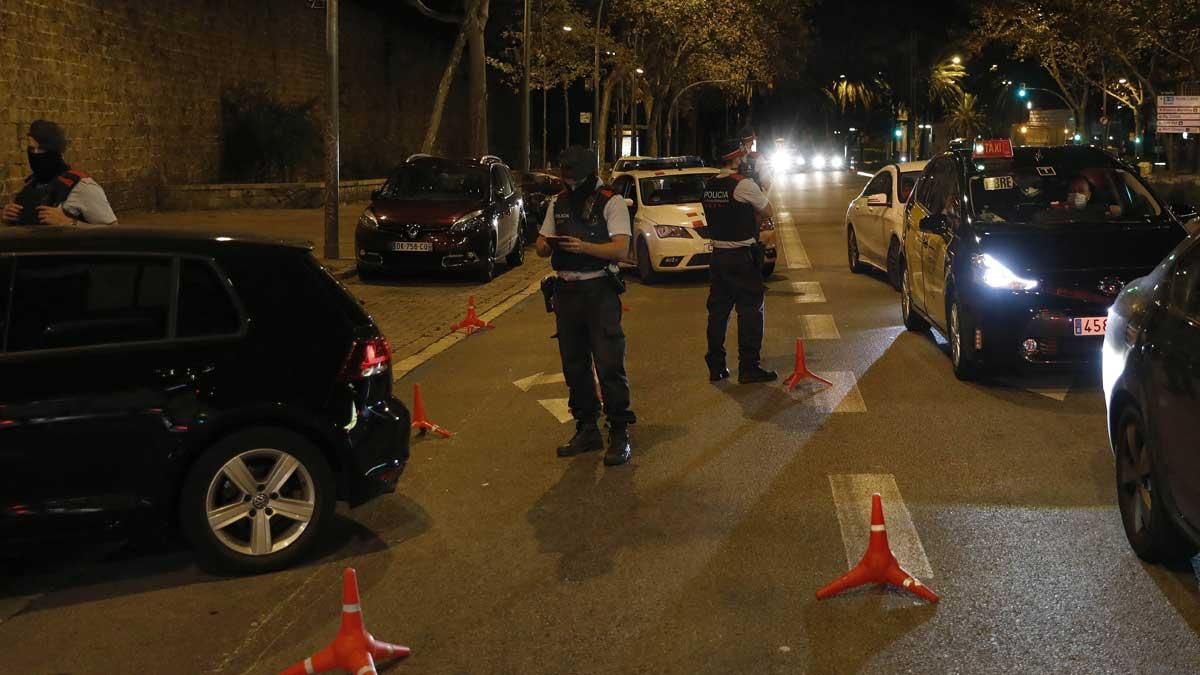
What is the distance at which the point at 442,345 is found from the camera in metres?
12.6

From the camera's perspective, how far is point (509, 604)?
17.3ft

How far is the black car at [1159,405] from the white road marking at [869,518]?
902mm

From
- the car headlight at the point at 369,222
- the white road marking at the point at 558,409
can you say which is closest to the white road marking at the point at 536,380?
the white road marking at the point at 558,409

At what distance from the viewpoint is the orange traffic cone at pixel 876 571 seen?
522cm

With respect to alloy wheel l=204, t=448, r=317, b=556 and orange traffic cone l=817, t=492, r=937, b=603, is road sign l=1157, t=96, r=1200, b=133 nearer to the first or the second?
orange traffic cone l=817, t=492, r=937, b=603

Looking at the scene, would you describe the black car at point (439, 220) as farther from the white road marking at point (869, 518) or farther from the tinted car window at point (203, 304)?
the tinted car window at point (203, 304)

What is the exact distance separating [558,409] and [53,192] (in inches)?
137

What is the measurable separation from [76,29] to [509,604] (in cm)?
2269

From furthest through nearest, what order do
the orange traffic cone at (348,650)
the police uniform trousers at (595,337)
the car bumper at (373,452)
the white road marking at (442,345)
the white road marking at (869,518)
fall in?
the white road marking at (442,345) < the police uniform trousers at (595,337) < the car bumper at (373,452) < the white road marking at (869,518) < the orange traffic cone at (348,650)

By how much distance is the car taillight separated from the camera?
590 cm

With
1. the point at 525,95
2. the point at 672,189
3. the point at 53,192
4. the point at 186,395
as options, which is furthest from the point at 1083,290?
the point at 525,95

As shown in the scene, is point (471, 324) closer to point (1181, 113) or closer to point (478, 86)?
point (478, 86)

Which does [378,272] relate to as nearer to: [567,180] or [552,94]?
[567,180]

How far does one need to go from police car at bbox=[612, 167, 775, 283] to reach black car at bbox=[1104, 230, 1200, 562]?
1029 cm
